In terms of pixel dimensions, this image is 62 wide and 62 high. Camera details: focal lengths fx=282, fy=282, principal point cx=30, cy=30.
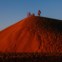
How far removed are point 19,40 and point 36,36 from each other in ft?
11.8

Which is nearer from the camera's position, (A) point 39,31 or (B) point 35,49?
(B) point 35,49

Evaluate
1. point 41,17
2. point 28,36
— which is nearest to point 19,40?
point 28,36

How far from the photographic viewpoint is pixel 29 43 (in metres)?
55.9

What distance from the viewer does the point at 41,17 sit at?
68.5 meters

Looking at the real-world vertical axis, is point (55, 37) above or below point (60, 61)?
below

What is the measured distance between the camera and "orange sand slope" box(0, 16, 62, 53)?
5406 centimetres

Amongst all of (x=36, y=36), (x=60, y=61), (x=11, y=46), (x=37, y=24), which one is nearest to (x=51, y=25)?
(x=37, y=24)

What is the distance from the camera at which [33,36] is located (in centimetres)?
5834

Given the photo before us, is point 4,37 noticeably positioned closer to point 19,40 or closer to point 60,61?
point 19,40

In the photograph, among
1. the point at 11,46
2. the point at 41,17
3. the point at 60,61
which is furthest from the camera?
the point at 41,17

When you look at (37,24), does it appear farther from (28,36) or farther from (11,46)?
(11,46)

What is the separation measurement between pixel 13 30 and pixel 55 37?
1074 cm

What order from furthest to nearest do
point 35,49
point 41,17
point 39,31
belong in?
1. point 41,17
2. point 39,31
3. point 35,49

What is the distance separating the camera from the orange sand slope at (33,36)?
54062mm
